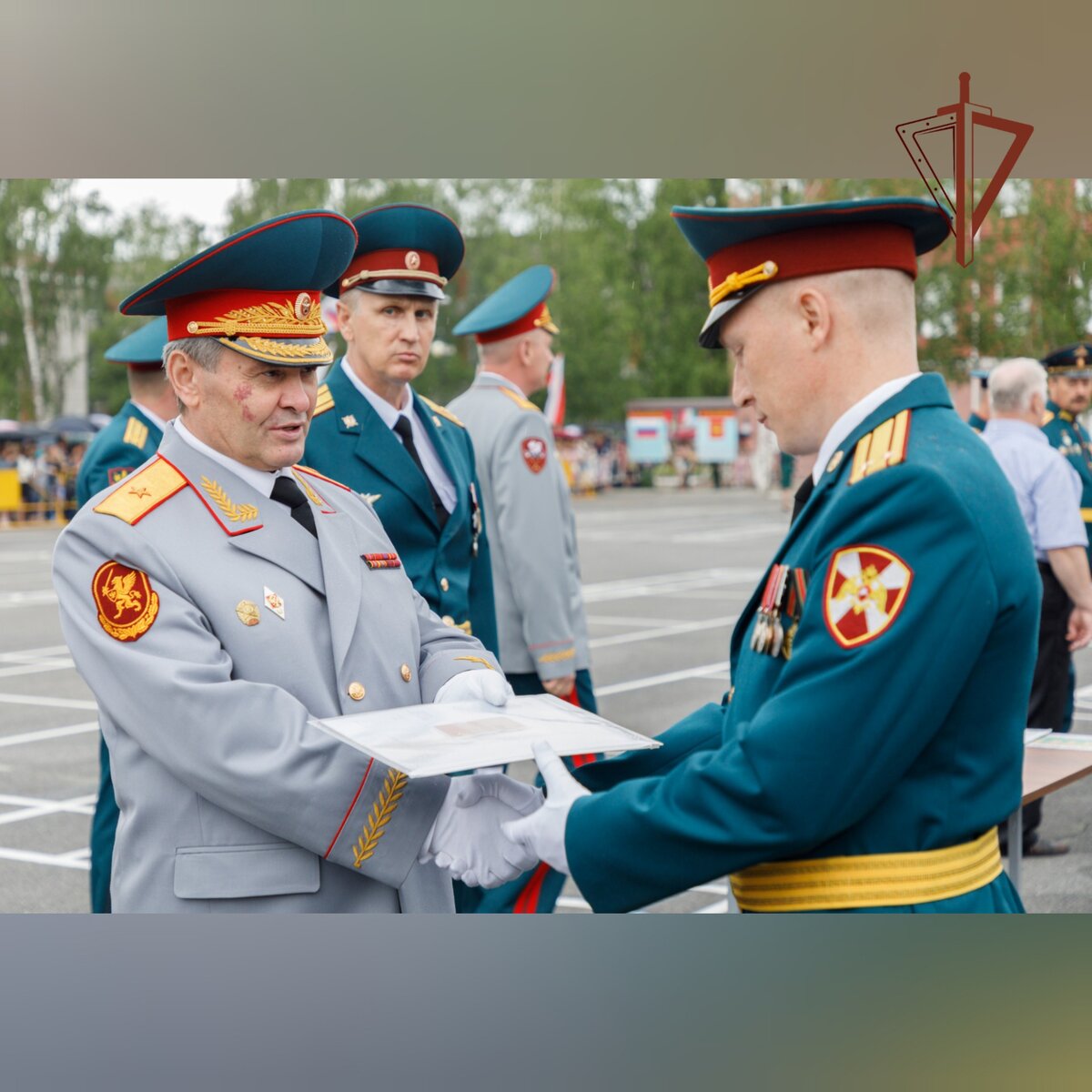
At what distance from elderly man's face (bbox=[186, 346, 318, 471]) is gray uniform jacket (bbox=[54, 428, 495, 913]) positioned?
0.19 feet

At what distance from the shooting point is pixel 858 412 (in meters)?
2.16

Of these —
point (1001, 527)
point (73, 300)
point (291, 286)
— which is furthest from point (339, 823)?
point (73, 300)

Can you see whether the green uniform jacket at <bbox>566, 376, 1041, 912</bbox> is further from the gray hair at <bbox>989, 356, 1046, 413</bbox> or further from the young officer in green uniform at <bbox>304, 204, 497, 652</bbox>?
the gray hair at <bbox>989, 356, 1046, 413</bbox>

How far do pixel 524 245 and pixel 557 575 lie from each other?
141ft

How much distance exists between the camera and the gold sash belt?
2.10 meters

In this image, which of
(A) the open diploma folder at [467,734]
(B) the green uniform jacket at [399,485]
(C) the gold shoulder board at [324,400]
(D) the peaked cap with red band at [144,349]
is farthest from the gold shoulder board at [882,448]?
(D) the peaked cap with red band at [144,349]

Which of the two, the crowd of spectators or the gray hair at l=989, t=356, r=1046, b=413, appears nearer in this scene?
the gray hair at l=989, t=356, r=1046, b=413

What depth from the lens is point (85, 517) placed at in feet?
8.02

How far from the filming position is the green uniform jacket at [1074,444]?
23.0 ft

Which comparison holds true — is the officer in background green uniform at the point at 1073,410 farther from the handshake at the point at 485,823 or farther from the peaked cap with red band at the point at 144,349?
the handshake at the point at 485,823

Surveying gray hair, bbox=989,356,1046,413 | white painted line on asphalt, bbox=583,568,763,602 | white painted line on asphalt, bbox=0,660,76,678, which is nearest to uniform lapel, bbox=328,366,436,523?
gray hair, bbox=989,356,1046,413

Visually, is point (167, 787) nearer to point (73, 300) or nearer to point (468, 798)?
point (468, 798)

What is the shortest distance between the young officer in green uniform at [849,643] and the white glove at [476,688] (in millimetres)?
330

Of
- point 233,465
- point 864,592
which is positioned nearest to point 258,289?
point 233,465
